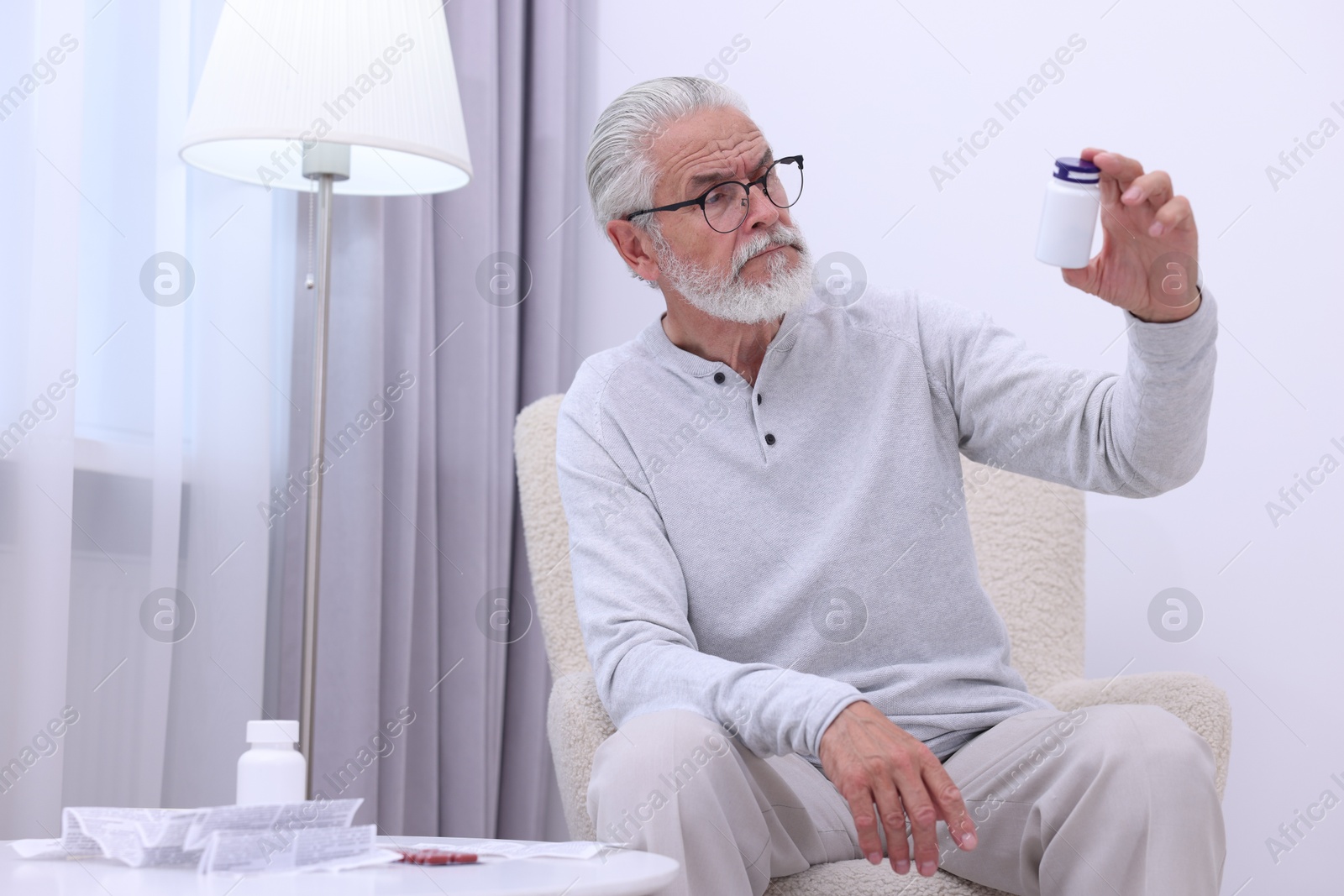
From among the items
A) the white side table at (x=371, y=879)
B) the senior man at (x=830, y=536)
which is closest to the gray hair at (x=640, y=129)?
the senior man at (x=830, y=536)

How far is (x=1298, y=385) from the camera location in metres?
1.91

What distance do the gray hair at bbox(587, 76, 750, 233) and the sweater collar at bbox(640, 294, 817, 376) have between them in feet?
0.46

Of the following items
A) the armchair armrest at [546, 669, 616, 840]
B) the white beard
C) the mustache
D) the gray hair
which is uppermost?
the gray hair

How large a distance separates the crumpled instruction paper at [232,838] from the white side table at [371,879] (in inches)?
0.5

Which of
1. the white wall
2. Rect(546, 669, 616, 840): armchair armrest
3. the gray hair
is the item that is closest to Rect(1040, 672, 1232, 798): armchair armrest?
the white wall

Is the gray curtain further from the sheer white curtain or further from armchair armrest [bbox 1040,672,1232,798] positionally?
armchair armrest [bbox 1040,672,1232,798]

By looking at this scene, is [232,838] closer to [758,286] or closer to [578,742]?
[578,742]

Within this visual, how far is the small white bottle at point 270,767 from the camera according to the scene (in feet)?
3.27

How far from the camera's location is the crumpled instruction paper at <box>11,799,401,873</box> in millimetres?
867

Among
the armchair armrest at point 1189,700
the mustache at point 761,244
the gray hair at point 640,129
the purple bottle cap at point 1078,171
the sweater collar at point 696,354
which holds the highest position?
the gray hair at point 640,129

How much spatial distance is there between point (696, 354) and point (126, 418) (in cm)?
82

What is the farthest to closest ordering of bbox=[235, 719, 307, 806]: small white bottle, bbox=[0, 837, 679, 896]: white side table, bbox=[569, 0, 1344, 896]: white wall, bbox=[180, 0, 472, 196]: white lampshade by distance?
bbox=[569, 0, 1344, 896]: white wall, bbox=[180, 0, 472, 196]: white lampshade, bbox=[235, 719, 307, 806]: small white bottle, bbox=[0, 837, 679, 896]: white side table

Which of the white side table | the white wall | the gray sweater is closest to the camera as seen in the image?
the white side table

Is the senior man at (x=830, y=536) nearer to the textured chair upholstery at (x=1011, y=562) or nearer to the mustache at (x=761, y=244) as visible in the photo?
the mustache at (x=761, y=244)
